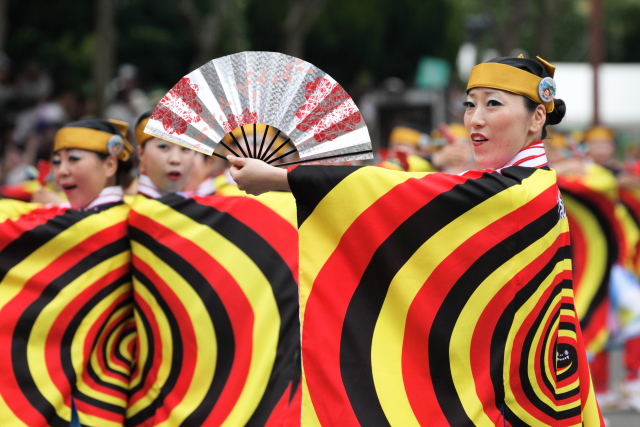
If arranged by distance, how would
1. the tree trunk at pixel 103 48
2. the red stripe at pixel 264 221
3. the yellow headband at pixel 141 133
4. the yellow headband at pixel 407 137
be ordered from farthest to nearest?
the tree trunk at pixel 103 48
the yellow headband at pixel 407 137
the yellow headband at pixel 141 133
the red stripe at pixel 264 221

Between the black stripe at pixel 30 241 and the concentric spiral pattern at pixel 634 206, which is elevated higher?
the black stripe at pixel 30 241

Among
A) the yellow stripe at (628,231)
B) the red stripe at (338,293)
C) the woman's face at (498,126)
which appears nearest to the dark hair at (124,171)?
the red stripe at (338,293)

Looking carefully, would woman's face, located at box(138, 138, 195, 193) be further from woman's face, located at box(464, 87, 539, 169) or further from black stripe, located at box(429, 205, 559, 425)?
black stripe, located at box(429, 205, 559, 425)

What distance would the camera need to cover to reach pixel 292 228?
4.71 meters

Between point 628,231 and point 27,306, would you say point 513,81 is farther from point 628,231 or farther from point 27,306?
point 628,231

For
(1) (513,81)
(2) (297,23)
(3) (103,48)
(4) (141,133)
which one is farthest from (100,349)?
(2) (297,23)

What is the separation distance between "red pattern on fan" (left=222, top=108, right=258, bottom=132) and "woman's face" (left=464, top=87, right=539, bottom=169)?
789mm

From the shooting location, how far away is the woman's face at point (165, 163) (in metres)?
4.91

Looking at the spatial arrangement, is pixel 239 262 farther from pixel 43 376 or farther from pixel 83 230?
pixel 43 376

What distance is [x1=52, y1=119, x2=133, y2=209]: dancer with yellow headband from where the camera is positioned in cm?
488

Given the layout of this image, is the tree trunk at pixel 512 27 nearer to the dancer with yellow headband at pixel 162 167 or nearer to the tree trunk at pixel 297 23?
the tree trunk at pixel 297 23

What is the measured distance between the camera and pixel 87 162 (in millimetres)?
4871

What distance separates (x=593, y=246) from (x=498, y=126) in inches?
178

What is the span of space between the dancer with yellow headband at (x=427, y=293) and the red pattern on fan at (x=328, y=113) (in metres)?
0.16
